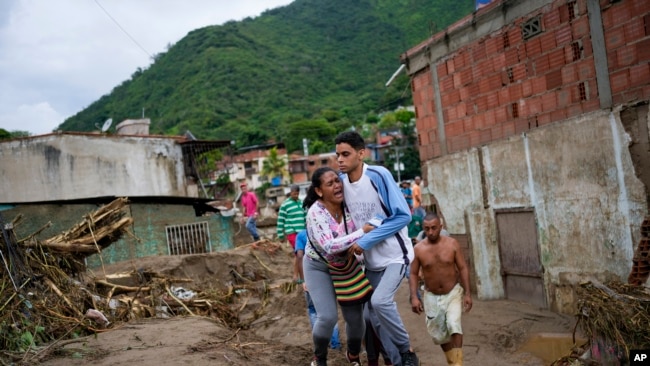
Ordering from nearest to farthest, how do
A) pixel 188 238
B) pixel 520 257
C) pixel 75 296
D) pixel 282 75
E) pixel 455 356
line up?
pixel 455 356
pixel 75 296
pixel 520 257
pixel 188 238
pixel 282 75

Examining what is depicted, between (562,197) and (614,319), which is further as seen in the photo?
(562,197)

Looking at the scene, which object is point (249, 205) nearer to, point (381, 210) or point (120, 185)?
point (120, 185)

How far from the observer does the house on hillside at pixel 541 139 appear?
23.5 feet

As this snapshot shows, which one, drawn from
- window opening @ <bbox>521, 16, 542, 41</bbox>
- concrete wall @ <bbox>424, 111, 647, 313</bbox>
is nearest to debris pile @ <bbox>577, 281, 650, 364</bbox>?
concrete wall @ <bbox>424, 111, 647, 313</bbox>

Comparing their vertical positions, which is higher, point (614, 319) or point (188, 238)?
point (188, 238)

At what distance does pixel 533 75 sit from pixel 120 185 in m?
19.9

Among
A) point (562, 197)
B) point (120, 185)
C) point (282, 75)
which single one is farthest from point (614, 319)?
point (282, 75)

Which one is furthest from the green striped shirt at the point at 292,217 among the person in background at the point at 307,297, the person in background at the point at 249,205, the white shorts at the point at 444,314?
the person in background at the point at 249,205

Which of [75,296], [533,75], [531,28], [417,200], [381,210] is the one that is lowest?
[75,296]

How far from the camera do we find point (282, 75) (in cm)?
8625

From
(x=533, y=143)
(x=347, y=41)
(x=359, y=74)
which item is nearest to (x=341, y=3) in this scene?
(x=347, y=41)

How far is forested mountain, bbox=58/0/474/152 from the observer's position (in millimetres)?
70850

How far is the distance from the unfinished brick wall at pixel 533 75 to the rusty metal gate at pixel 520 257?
1.37m

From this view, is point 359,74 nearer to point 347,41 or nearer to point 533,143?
point 347,41
